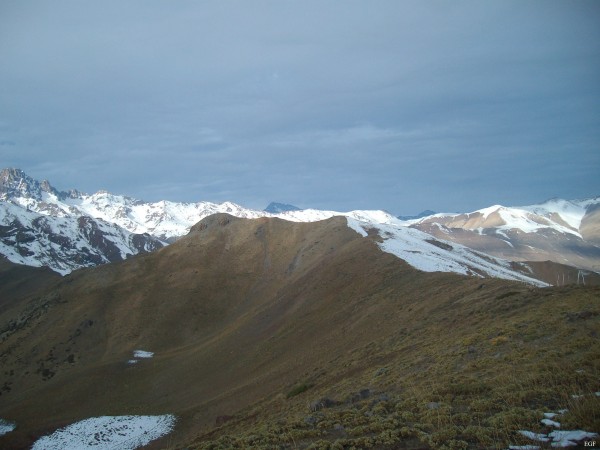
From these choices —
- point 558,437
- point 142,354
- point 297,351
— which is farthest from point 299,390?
point 142,354

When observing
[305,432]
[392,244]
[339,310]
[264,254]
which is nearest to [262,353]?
[339,310]

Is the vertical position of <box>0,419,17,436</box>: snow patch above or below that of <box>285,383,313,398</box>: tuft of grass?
below

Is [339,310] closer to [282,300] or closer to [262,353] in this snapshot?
[262,353]

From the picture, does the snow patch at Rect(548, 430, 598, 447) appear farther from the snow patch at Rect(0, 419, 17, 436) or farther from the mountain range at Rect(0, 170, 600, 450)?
the snow patch at Rect(0, 419, 17, 436)

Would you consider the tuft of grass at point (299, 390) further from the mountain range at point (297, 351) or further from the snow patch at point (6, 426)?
the snow patch at point (6, 426)

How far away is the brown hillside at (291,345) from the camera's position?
53.5ft

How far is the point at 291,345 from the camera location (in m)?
54.4

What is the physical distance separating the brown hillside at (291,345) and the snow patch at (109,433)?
6.55ft

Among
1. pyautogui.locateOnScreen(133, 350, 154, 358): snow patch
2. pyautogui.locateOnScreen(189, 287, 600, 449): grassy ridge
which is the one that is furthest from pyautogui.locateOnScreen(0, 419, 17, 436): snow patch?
pyautogui.locateOnScreen(189, 287, 600, 449): grassy ridge

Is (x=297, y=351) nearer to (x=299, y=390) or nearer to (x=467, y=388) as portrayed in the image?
(x=299, y=390)

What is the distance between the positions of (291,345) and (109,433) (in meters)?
21.7

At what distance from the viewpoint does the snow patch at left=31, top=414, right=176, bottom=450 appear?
143 ft

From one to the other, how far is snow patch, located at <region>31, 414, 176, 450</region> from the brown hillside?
78.6 inches

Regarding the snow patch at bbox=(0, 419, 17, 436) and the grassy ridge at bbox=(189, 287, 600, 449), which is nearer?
the grassy ridge at bbox=(189, 287, 600, 449)
